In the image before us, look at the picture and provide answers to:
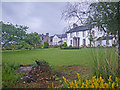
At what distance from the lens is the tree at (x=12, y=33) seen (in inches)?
109

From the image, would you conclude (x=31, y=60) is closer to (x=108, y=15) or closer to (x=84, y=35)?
(x=84, y=35)

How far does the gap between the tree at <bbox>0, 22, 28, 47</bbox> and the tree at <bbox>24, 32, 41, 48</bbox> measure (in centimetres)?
15

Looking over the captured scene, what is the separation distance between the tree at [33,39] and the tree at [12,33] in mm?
147

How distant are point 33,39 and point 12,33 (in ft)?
1.99

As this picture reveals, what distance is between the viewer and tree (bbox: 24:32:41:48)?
3.10 meters

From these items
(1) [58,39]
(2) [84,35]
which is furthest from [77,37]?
(1) [58,39]

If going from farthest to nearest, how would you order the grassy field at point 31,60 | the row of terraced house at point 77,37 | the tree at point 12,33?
the tree at point 12,33, the row of terraced house at point 77,37, the grassy field at point 31,60

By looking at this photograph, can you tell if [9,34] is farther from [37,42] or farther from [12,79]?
[12,79]

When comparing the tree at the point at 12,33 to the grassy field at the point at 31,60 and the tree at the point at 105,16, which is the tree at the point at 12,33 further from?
the tree at the point at 105,16

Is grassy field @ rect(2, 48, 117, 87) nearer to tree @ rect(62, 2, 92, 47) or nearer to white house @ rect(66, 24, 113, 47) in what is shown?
white house @ rect(66, 24, 113, 47)

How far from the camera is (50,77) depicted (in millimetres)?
1883

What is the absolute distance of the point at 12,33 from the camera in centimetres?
291

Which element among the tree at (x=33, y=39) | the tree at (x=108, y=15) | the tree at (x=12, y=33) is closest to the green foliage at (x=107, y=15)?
the tree at (x=108, y=15)

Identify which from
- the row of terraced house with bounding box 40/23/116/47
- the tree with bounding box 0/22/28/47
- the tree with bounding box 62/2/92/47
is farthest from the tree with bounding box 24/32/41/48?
the tree with bounding box 62/2/92/47
